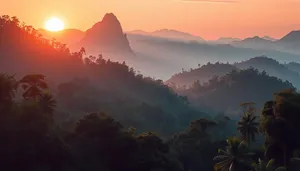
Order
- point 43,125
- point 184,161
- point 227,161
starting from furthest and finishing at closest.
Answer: point 184,161, point 43,125, point 227,161

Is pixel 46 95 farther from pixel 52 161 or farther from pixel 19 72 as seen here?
pixel 19 72

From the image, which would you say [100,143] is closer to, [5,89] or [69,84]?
[5,89]

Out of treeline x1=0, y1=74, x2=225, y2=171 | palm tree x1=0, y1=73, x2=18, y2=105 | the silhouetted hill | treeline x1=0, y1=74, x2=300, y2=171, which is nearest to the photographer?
treeline x1=0, y1=74, x2=300, y2=171

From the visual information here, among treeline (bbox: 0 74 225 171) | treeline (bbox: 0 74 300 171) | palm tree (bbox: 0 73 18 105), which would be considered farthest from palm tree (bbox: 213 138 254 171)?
palm tree (bbox: 0 73 18 105)

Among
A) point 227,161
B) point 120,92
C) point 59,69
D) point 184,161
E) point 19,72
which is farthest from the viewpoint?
point 120,92

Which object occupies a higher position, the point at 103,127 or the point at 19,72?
the point at 19,72

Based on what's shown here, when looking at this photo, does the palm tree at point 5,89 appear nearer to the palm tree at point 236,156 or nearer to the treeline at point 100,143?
the treeline at point 100,143

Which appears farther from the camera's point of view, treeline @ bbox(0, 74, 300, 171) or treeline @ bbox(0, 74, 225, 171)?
treeline @ bbox(0, 74, 225, 171)

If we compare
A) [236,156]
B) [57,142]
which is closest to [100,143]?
[57,142]

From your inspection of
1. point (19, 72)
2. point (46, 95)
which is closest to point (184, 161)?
point (46, 95)

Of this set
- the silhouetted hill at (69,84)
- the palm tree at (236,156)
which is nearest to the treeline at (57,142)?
the palm tree at (236,156)

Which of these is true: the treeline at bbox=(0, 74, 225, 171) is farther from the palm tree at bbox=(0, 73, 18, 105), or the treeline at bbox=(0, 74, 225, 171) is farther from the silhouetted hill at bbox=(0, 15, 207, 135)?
the silhouetted hill at bbox=(0, 15, 207, 135)
